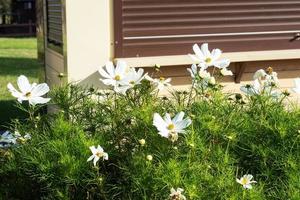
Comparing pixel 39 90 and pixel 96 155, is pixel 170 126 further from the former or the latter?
pixel 39 90

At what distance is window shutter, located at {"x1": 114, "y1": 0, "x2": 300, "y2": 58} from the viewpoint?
399cm

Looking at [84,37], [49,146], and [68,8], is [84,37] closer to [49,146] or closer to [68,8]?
[68,8]

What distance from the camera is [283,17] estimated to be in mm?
4406

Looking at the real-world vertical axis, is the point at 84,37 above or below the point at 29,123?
above

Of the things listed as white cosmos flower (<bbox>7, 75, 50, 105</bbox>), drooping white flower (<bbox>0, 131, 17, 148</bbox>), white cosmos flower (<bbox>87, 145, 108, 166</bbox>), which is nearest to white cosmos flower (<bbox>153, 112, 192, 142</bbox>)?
white cosmos flower (<bbox>87, 145, 108, 166</bbox>)

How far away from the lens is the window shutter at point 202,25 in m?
3.99

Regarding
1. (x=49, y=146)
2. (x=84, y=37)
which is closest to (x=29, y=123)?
(x=49, y=146)

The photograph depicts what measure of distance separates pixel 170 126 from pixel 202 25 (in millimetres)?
2132

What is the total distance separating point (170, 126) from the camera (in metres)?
2.15

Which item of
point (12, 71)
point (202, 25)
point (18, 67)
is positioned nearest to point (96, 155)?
point (202, 25)

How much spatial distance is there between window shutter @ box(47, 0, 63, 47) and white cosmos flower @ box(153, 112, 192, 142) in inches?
84.8

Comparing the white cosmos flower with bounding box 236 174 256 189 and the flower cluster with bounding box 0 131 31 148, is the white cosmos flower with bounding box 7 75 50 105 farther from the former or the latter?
the white cosmos flower with bounding box 236 174 256 189

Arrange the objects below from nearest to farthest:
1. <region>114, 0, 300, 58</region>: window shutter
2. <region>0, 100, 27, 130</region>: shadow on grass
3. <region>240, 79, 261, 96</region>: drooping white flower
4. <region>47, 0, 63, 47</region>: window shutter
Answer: <region>240, 79, 261, 96</region>: drooping white flower < <region>114, 0, 300, 58</region>: window shutter < <region>47, 0, 63, 47</region>: window shutter < <region>0, 100, 27, 130</region>: shadow on grass

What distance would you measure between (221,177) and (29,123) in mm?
949
